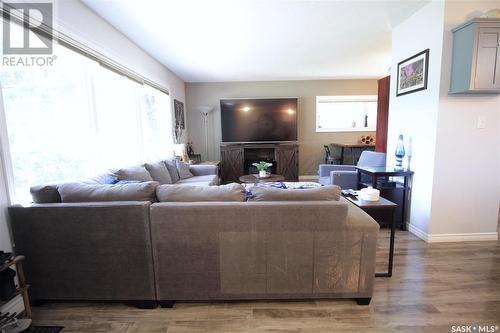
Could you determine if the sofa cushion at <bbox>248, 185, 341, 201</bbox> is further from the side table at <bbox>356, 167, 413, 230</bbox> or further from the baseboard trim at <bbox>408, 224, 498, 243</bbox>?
the baseboard trim at <bbox>408, 224, 498, 243</bbox>

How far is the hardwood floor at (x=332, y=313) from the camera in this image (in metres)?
1.54

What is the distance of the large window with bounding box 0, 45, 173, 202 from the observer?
1.84 metres

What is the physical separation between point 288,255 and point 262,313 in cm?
44

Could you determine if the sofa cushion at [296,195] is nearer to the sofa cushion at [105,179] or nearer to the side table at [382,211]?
the side table at [382,211]

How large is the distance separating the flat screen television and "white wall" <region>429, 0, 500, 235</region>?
11.8 ft

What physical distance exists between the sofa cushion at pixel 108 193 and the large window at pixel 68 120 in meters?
0.42

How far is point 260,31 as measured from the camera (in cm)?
310

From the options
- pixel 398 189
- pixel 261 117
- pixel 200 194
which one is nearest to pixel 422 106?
pixel 398 189

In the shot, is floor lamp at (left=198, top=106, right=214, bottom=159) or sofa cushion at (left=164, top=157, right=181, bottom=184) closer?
sofa cushion at (left=164, top=157, right=181, bottom=184)

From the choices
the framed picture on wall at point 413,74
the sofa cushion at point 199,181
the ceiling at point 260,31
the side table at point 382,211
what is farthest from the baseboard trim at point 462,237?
the sofa cushion at point 199,181

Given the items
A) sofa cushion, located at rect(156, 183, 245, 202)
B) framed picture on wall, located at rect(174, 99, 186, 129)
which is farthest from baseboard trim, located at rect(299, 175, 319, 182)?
sofa cushion, located at rect(156, 183, 245, 202)

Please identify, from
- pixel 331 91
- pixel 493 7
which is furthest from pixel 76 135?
pixel 331 91

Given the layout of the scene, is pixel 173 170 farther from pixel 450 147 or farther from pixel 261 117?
pixel 450 147

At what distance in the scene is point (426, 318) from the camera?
1.58 metres
